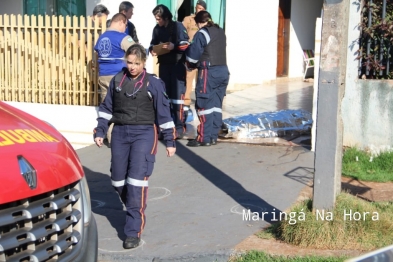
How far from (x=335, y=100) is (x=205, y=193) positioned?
7.25ft

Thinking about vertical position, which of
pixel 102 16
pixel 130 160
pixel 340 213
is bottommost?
pixel 340 213

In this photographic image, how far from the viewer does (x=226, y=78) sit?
9.51 m

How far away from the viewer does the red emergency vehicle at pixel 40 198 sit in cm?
365

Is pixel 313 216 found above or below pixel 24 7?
below

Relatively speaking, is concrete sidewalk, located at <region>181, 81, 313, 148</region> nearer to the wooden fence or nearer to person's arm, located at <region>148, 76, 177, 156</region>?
the wooden fence

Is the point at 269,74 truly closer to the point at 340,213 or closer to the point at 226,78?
the point at 226,78

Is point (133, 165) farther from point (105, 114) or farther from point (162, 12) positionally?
point (162, 12)

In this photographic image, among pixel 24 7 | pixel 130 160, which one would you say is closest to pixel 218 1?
pixel 24 7

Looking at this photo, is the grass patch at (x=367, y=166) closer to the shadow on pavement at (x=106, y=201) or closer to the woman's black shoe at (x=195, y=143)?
the woman's black shoe at (x=195, y=143)

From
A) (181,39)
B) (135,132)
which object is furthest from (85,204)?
(181,39)

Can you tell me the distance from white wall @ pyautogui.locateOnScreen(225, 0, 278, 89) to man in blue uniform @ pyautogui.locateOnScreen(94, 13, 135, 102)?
19.5ft

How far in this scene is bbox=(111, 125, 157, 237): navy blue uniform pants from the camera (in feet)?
19.7

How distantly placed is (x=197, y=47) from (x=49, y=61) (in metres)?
2.67

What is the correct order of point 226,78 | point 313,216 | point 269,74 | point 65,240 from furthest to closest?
point 269,74 → point 226,78 → point 313,216 → point 65,240
